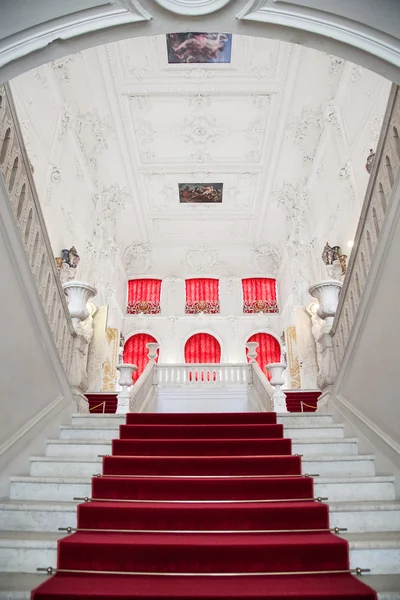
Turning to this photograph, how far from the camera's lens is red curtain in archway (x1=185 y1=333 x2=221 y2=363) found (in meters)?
15.5

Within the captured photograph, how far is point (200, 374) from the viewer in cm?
945

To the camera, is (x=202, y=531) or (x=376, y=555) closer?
(x=376, y=555)

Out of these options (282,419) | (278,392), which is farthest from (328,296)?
(282,419)

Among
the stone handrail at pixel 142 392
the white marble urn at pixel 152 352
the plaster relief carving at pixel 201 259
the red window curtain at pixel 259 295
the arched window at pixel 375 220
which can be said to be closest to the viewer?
the arched window at pixel 375 220

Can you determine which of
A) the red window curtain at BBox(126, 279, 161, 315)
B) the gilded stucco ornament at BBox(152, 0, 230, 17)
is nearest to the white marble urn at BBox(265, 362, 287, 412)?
the gilded stucco ornament at BBox(152, 0, 230, 17)

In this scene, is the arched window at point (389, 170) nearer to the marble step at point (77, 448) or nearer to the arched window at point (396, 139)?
the arched window at point (396, 139)

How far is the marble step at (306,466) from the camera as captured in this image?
3.23 m

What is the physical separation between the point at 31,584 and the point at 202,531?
95 cm

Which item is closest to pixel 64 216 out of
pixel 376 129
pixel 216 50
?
pixel 216 50

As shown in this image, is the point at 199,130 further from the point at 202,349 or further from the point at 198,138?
the point at 202,349

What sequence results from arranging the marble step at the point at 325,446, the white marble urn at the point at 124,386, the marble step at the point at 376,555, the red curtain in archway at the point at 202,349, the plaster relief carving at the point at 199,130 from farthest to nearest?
the red curtain in archway at the point at 202,349, the plaster relief carving at the point at 199,130, the white marble urn at the point at 124,386, the marble step at the point at 325,446, the marble step at the point at 376,555

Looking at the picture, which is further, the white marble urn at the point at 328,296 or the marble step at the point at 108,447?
the white marble urn at the point at 328,296

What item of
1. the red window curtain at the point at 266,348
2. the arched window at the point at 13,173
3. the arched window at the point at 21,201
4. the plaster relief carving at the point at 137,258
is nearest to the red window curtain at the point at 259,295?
the red window curtain at the point at 266,348

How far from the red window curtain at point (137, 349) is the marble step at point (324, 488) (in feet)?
40.7
